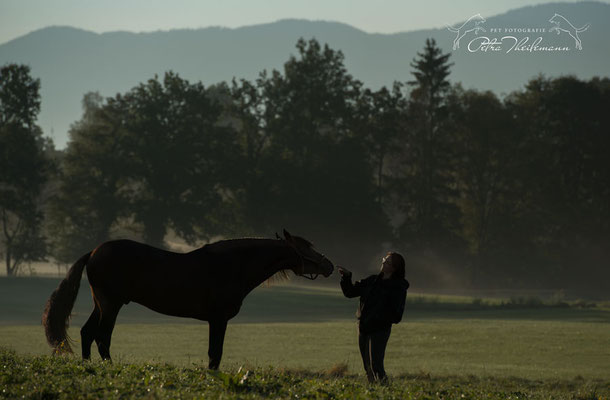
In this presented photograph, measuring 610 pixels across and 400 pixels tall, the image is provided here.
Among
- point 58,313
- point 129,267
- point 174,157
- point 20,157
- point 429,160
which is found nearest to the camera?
point 129,267

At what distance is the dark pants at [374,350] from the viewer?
1309cm

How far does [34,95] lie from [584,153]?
158ft

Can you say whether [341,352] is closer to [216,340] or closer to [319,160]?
[216,340]

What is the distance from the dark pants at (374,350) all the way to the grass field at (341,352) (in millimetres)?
337

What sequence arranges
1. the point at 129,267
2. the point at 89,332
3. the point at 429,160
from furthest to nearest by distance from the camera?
the point at 429,160 → the point at 89,332 → the point at 129,267

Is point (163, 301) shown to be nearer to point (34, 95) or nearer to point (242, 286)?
point (242, 286)

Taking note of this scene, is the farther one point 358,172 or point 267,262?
point 358,172

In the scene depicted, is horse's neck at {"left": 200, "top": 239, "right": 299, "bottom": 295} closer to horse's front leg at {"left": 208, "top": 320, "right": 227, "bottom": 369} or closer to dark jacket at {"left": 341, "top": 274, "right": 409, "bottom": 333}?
horse's front leg at {"left": 208, "top": 320, "right": 227, "bottom": 369}

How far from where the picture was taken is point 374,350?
13141 millimetres

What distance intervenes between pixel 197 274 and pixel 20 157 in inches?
2398

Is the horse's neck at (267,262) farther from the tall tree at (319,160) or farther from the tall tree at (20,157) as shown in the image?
the tall tree at (319,160)

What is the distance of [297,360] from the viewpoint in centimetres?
2486

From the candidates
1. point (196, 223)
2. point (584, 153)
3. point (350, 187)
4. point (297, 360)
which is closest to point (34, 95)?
point (196, 223)

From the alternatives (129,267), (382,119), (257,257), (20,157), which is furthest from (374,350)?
(382,119)
